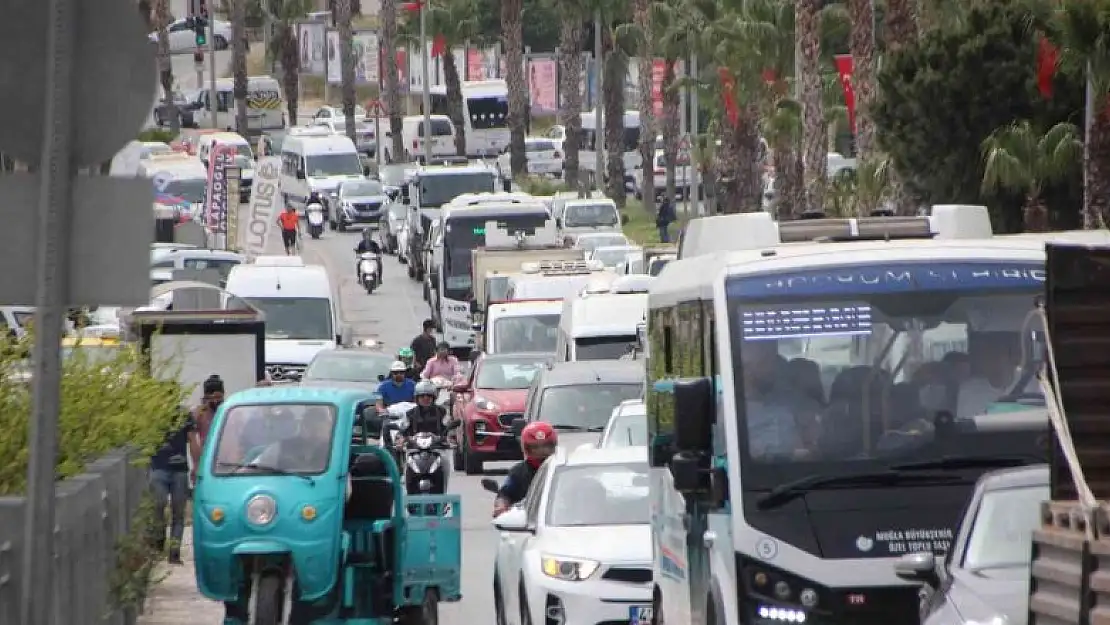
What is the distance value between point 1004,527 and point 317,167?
7097cm

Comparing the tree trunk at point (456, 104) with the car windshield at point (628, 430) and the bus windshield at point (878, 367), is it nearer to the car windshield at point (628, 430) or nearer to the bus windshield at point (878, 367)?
the car windshield at point (628, 430)

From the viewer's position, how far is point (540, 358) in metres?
32.5

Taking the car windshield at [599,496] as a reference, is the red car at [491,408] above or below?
above

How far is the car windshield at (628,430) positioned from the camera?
19.9m

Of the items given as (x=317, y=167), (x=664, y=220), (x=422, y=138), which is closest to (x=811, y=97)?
(x=664, y=220)

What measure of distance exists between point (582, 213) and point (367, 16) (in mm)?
86735

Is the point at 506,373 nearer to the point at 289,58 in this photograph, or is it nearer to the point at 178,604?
the point at 178,604

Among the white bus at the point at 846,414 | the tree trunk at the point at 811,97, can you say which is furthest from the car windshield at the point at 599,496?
the tree trunk at the point at 811,97

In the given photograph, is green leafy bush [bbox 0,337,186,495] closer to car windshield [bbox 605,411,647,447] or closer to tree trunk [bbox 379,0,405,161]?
car windshield [bbox 605,411,647,447]

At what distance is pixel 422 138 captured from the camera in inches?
3681

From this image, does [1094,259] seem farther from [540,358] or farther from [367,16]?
[367,16]

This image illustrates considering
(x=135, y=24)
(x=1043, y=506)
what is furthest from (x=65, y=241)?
(x=1043, y=506)

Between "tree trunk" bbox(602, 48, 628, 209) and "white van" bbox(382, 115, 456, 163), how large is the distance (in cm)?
1308

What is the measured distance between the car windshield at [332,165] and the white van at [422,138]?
41.6 feet
